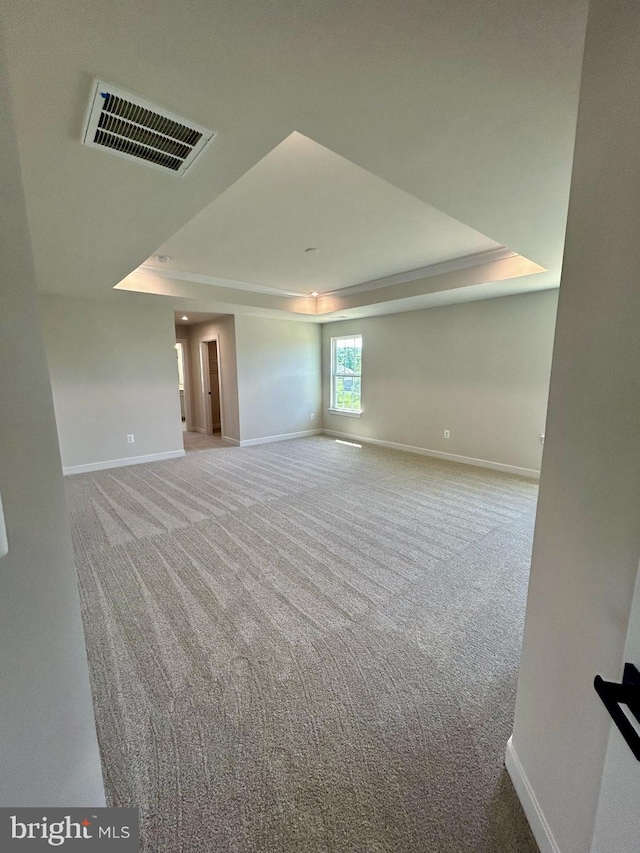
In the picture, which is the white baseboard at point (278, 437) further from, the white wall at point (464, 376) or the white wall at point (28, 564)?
the white wall at point (28, 564)

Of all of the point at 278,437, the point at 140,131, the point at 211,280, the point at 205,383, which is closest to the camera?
the point at 140,131

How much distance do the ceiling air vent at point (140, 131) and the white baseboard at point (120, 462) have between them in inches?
165

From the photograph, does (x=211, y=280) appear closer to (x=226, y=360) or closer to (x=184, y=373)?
Result: (x=226, y=360)

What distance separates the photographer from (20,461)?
78cm

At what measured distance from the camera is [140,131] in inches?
55.9

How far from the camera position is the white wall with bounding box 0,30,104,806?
73cm

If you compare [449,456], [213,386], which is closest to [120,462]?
[213,386]

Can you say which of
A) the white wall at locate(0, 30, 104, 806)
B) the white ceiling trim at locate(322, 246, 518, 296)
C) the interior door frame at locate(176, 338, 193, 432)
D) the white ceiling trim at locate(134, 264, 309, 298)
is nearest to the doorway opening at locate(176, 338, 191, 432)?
the interior door frame at locate(176, 338, 193, 432)

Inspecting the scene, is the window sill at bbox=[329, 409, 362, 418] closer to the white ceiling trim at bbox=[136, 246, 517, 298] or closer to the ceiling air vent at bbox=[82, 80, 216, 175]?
the white ceiling trim at bbox=[136, 246, 517, 298]

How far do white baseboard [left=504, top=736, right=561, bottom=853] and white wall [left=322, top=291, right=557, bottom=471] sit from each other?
3.83 metres

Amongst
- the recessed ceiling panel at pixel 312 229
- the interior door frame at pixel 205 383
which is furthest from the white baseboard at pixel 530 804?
the interior door frame at pixel 205 383

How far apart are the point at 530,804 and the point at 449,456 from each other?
4.49 m

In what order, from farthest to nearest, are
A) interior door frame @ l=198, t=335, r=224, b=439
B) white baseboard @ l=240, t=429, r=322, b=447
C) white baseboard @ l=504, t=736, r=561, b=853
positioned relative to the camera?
interior door frame @ l=198, t=335, r=224, b=439, white baseboard @ l=240, t=429, r=322, b=447, white baseboard @ l=504, t=736, r=561, b=853

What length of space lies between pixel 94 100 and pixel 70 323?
395cm
